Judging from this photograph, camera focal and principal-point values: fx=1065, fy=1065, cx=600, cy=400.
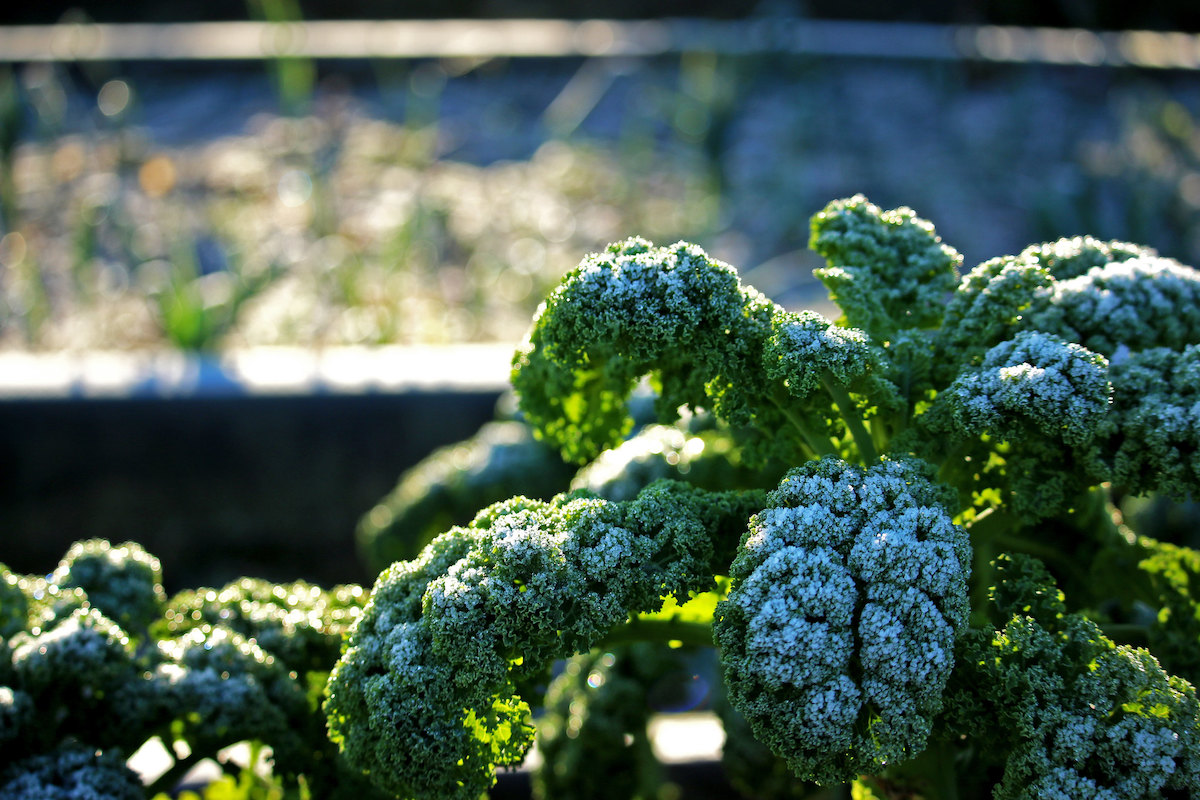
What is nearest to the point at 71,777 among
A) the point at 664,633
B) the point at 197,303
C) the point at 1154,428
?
the point at 664,633

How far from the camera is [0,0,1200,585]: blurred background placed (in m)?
3.11

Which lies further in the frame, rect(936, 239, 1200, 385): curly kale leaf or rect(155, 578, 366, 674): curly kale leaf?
rect(155, 578, 366, 674): curly kale leaf

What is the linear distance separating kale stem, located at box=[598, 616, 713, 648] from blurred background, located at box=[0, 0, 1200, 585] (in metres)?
1.69

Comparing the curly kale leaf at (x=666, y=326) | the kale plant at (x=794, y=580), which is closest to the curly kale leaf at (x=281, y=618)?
the kale plant at (x=794, y=580)

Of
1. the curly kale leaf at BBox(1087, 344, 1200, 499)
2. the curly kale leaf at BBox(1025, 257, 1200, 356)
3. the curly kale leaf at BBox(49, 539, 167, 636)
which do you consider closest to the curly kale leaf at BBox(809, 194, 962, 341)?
the curly kale leaf at BBox(1025, 257, 1200, 356)

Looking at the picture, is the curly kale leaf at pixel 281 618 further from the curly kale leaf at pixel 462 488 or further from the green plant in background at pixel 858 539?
the curly kale leaf at pixel 462 488

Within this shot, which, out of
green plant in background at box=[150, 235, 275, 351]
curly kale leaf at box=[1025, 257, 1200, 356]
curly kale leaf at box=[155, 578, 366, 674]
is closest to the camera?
curly kale leaf at box=[1025, 257, 1200, 356]

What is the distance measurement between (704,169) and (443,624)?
12.1 ft

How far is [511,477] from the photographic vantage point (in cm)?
225

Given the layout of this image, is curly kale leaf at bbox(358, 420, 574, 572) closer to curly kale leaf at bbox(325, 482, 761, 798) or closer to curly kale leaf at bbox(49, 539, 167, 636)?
curly kale leaf at bbox(49, 539, 167, 636)

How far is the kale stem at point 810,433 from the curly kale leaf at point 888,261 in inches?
7.3

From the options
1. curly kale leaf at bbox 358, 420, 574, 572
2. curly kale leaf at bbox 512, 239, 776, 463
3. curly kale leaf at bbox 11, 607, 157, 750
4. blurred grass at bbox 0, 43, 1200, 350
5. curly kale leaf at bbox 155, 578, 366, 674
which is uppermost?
blurred grass at bbox 0, 43, 1200, 350

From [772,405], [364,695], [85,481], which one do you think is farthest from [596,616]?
→ [85,481]

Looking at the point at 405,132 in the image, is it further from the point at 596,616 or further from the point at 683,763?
the point at 596,616
